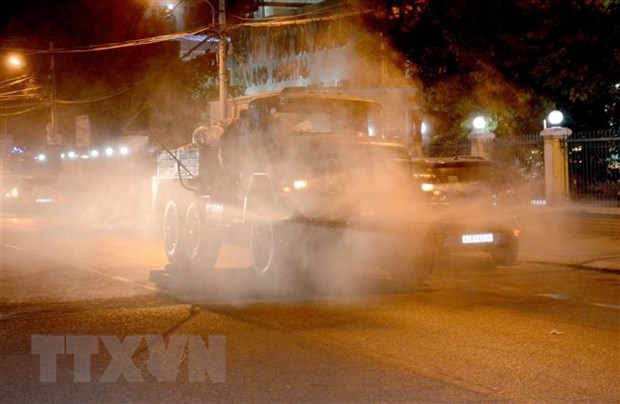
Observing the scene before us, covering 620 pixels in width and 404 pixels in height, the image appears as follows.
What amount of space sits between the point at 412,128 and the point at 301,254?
4.35m

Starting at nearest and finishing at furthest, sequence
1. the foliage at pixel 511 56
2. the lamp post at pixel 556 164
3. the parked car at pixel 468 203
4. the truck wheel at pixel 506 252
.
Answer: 1. the parked car at pixel 468 203
2. the truck wheel at pixel 506 252
3. the foliage at pixel 511 56
4. the lamp post at pixel 556 164

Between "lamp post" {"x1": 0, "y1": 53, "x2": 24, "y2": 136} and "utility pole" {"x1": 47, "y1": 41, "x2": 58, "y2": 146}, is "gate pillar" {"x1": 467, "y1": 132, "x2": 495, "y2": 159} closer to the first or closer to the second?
"utility pole" {"x1": 47, "y1": 41, "x2": 58, "y2": 146}

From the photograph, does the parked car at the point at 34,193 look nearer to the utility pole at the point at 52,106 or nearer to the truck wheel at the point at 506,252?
the utility pole at the point at 52,106

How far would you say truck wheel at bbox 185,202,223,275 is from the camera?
15227 millimetres

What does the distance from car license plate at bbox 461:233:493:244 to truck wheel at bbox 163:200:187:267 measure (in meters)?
4.89

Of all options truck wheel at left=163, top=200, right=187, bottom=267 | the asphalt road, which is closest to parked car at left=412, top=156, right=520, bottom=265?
the asphalt road

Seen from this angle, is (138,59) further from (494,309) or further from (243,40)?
(494,309)

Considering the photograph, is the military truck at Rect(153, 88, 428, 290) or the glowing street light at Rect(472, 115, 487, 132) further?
the glowing street light at Rect(472, 115, 487, 132)

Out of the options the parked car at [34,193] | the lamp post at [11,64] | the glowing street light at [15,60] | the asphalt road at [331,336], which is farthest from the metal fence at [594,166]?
the lamp post at [11,64]

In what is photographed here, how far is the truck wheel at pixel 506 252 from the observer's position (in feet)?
49.5

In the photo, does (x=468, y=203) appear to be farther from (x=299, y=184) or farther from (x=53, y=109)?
(x=53, y=109)

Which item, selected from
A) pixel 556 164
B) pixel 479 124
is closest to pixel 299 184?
pixel 556 164

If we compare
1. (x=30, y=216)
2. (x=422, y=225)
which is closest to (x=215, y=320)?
(x=422, y=225)

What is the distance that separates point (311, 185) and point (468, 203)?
3008 mm
